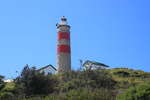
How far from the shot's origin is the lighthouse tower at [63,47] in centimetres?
5766

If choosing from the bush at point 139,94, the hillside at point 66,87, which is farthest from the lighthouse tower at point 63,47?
the bush at point 139,94

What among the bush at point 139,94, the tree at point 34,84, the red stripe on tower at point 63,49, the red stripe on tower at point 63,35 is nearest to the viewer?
the bush at point 139,94

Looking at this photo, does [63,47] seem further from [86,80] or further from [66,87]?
[66,87]

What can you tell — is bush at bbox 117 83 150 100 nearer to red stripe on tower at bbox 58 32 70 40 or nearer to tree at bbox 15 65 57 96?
tree at bbox 15 65 57 96

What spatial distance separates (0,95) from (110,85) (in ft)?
36.9

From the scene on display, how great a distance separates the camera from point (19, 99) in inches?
1076

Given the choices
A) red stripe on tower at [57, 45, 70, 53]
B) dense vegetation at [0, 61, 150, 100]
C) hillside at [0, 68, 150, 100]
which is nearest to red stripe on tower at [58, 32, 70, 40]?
red stripe on tower at [57, 45, 70, 53]

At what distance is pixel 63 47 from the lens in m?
58.7

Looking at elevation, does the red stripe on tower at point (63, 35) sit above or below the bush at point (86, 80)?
above

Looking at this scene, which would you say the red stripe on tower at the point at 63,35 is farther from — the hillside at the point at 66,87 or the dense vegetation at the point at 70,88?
the hillside at the point at 66,87

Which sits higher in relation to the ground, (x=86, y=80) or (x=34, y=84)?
(x=86, y=80)

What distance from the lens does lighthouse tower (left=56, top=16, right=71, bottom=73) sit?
189ft

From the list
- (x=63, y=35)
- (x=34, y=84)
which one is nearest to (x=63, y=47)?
(x=63, y=35)

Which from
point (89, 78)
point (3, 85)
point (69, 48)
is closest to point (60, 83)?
point (89, 78)
